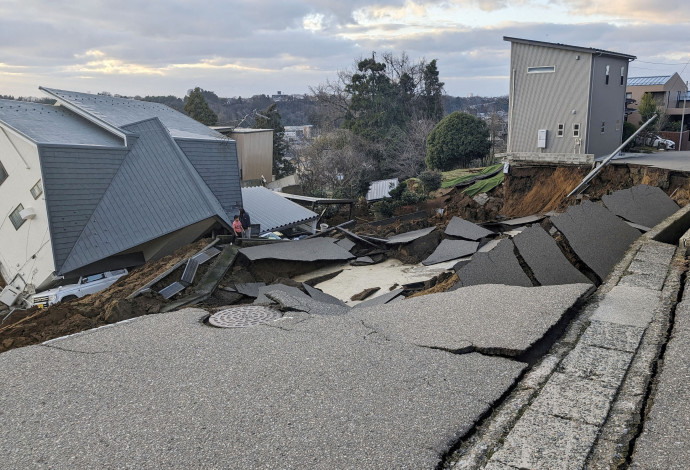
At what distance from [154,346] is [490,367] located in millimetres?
3515

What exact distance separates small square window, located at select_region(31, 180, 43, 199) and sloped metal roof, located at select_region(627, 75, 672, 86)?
54.2 metres

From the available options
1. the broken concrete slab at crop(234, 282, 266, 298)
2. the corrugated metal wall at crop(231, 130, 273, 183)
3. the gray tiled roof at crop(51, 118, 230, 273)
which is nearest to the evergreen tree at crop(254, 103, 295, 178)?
the corrugated metal wall at crop(231, 130, 273, 183)

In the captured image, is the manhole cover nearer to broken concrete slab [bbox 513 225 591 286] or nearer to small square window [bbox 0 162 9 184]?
broken concrete slab [bbox 513 225 591 286]

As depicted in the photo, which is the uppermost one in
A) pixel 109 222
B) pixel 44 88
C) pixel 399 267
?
pixel 44 88

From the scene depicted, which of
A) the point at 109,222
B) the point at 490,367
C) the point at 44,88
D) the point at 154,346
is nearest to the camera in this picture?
the point at 490,367

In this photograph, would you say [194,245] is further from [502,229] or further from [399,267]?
[502,229]

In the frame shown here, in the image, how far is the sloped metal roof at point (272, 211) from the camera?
66.4ft

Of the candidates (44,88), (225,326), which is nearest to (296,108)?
(44,88)

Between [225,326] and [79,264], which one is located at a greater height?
[225,326]

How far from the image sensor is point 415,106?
56.9 m

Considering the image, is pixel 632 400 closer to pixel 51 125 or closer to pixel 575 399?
pixel 575 399

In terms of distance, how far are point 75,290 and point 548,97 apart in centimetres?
1944

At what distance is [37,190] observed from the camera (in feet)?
47.2

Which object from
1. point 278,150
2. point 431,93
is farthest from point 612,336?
point 431,93
